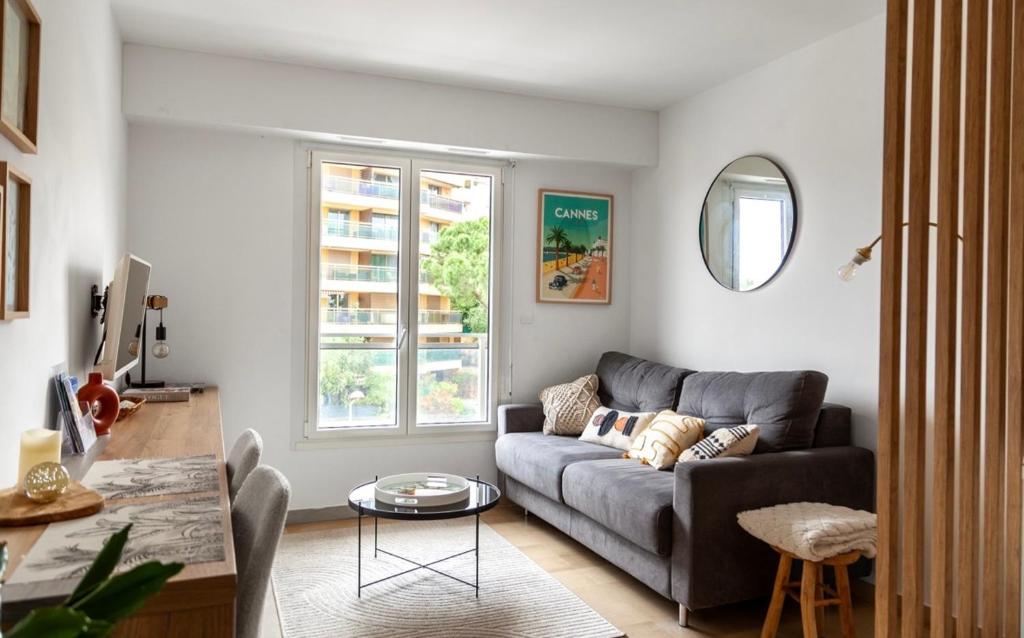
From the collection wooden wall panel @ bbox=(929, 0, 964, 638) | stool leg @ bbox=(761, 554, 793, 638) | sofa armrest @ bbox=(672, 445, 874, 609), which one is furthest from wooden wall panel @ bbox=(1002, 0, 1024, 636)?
sofa armrest @ bbox=(672, 445, 874, 609)

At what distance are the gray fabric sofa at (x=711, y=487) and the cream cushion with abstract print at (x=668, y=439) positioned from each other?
0.07 metres

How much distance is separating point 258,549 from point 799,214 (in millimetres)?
3222

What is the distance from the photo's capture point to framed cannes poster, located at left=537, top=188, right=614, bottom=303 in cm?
496

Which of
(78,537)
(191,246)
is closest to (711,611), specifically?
(78,537)

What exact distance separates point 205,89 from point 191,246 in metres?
0.87

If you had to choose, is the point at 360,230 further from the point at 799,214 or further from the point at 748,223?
the point at 799,214

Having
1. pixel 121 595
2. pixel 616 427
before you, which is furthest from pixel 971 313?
pixel 616 427

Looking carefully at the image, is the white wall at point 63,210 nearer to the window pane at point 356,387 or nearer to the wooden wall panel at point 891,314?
the window pane at point 356,387

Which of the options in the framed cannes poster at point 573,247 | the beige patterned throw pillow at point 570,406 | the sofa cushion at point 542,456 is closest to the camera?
the sofa cushion at point 542,456

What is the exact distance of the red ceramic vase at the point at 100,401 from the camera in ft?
8.10

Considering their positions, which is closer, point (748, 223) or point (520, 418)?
point (748, 223)

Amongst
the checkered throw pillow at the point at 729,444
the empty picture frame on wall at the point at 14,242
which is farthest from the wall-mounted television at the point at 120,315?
the checkered throw pillow at the point at 729,444

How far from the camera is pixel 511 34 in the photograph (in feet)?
12.0

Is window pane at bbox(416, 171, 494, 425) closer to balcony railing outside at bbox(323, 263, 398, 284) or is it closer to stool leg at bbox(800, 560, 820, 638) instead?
balcony railing outside at bbox(323, 263, 398, 284)
